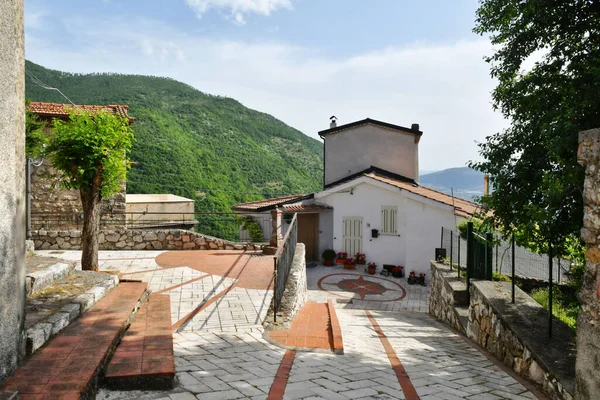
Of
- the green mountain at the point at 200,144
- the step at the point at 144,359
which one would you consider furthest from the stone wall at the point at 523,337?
the green mountain at the point at 200,144

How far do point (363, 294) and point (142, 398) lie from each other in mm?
11214

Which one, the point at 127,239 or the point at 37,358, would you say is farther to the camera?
the point at 127,239

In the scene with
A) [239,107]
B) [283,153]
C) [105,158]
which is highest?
[239,107]

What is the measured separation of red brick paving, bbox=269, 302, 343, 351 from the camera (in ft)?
16.2

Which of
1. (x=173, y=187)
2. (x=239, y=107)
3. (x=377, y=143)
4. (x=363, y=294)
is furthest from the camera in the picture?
(x=239, y=107)

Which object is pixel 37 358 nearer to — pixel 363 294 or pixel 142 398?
pixel 142 398

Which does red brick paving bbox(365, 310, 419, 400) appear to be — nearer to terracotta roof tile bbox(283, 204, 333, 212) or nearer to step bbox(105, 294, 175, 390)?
step bbox(105, 294, 175, 390)

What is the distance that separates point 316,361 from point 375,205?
→ 14.1 m

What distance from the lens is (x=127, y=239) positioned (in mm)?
13180

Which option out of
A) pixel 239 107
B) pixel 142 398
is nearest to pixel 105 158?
pixel 142 398

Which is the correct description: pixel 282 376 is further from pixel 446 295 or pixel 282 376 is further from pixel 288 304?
pixel 446 295

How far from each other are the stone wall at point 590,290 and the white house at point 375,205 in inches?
526

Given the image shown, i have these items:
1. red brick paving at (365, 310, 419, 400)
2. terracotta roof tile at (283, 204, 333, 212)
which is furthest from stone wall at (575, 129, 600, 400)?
terracotta roof tile at (283, 204, 333, 212)

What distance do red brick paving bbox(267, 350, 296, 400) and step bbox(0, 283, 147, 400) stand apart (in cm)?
138
